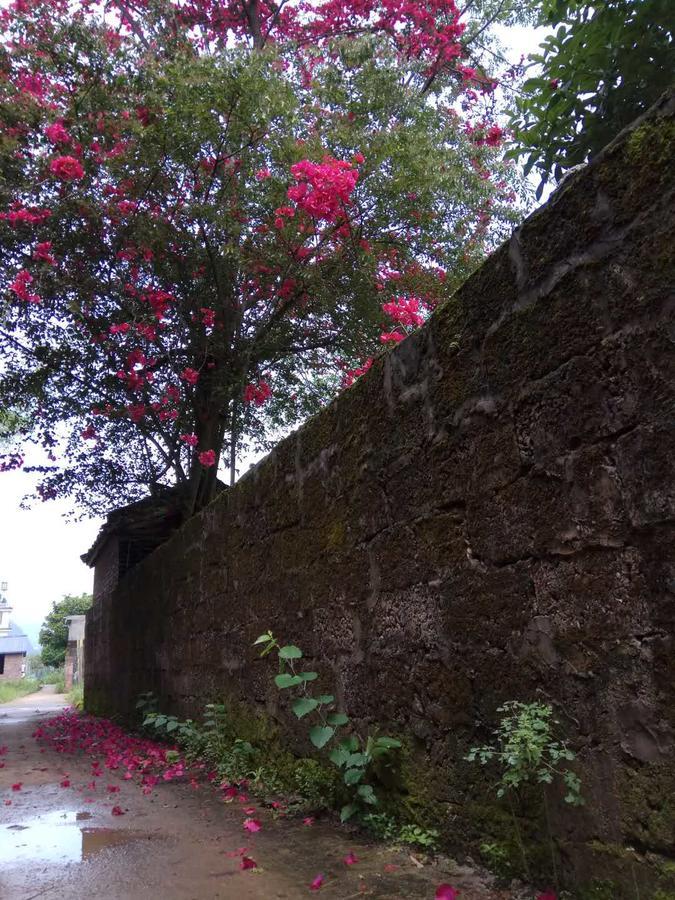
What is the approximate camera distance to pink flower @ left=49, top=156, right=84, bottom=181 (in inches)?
234

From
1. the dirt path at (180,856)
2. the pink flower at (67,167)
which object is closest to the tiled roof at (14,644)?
the pink flower at (67,167)

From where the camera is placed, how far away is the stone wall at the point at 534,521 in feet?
5.47

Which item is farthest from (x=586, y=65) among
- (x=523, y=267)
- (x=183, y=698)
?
(x=183, y=698)

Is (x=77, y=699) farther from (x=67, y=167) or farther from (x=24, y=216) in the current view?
(x=67, y=167)

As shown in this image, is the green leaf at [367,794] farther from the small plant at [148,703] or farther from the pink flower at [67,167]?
the pink flower at [67,167]

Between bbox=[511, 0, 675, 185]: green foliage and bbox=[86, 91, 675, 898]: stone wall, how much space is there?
1.45 m

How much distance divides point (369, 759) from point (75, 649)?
33.1 m

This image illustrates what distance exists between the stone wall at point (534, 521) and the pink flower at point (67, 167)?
4102mm

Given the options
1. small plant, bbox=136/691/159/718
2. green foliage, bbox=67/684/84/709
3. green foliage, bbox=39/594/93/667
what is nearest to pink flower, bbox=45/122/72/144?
small plant, bbox=136/691/159/718

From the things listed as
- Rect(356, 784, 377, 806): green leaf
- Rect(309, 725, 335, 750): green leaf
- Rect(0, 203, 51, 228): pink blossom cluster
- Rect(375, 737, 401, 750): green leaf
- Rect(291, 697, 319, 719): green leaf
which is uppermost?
Rect(0, 203, 51, 228): pink blossom cluster

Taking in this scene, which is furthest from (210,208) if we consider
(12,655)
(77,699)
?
(12,655)

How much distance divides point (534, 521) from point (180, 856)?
195 cm

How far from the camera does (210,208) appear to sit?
643 cm

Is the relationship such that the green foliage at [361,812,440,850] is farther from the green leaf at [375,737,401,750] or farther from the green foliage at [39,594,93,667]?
the green foliage at [39,594,93,667]
